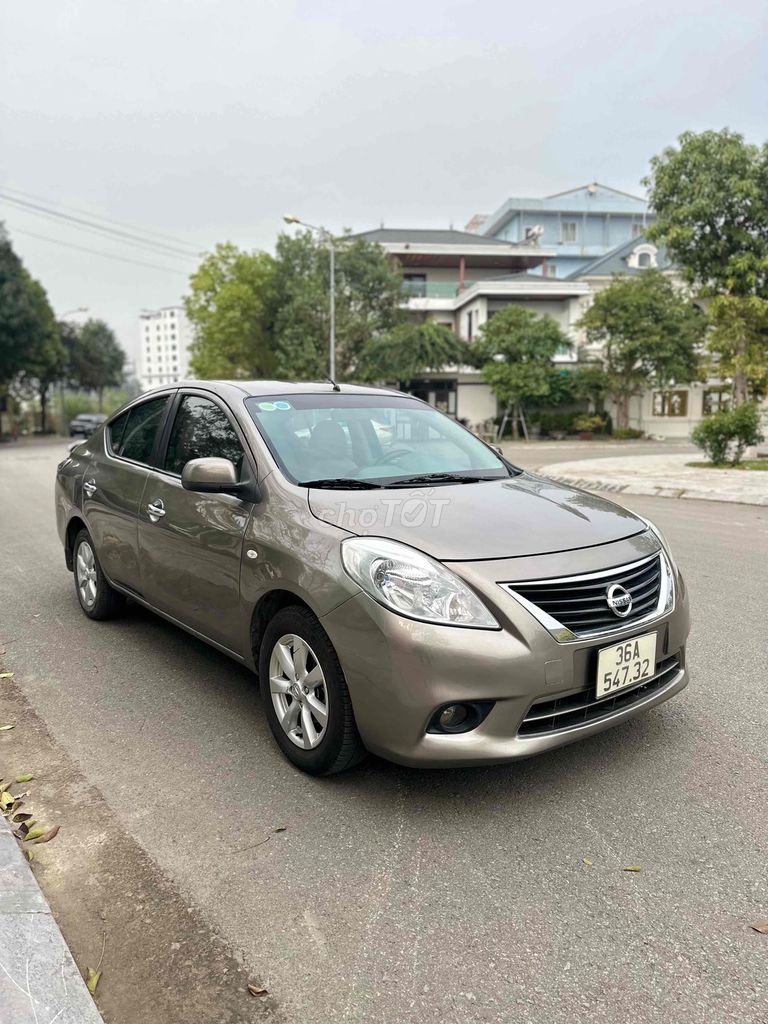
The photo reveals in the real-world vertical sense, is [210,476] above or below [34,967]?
above

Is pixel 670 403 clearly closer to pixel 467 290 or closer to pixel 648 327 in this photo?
pixel 648 327

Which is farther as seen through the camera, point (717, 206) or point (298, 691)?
point (717, 206)

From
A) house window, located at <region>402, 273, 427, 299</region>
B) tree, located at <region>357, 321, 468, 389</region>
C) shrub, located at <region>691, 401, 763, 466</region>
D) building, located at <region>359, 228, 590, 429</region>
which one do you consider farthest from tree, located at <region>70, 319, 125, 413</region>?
shrub, located at <region>691, 401, 763, 466</region>

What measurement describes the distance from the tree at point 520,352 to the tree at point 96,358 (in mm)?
32978

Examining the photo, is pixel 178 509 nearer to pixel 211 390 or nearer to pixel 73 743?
pixel 211 390

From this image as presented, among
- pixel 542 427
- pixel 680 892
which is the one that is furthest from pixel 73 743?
pixel 542 427

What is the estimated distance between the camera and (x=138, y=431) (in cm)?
465

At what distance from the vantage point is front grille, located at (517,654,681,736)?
2.66 m

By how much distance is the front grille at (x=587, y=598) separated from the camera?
8.72ft

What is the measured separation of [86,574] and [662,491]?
10.4 m

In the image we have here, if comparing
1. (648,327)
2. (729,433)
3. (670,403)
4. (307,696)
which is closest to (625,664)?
(307,696)

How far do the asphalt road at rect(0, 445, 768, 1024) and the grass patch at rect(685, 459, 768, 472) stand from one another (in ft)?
44.3

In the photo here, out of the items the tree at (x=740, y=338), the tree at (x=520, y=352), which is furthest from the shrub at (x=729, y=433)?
the tree at (x=520, y=352)

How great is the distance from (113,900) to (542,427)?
3500 cm
